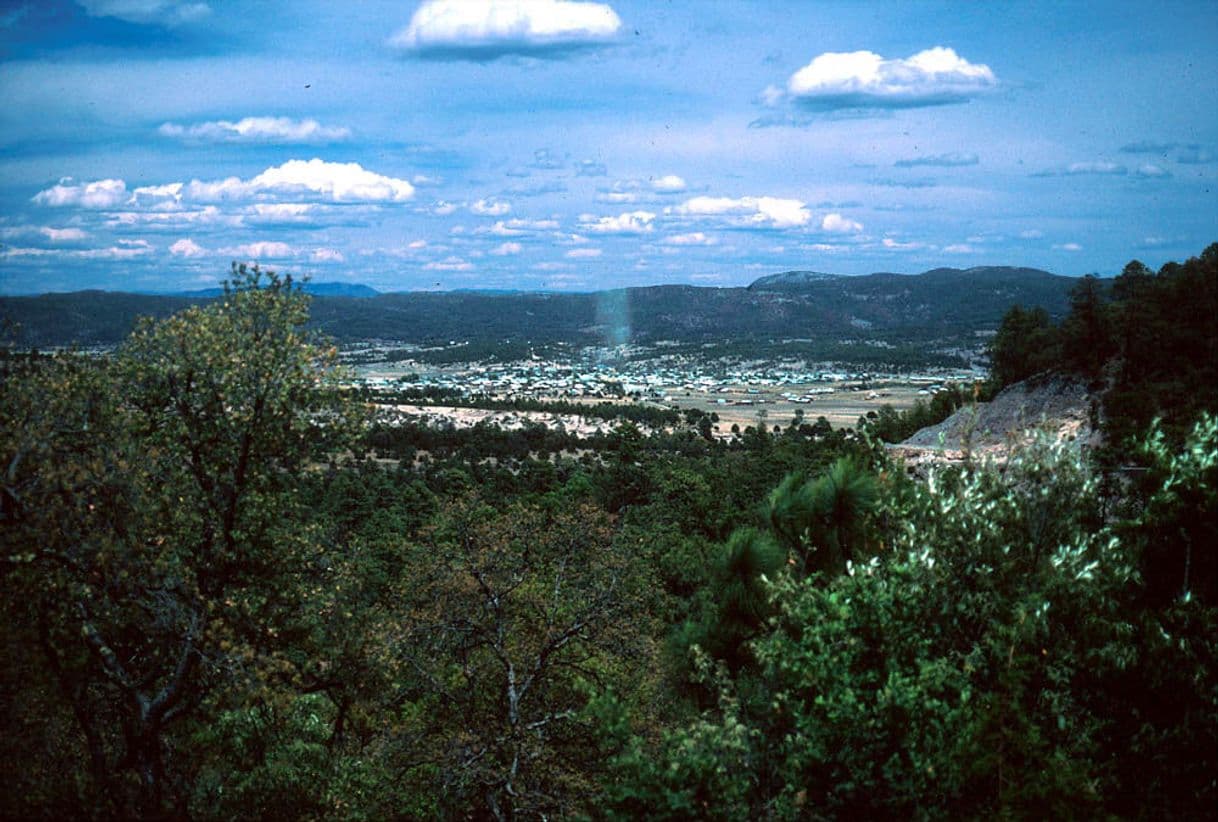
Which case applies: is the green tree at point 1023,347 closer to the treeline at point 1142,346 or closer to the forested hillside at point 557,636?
the treeline at point 1142,346

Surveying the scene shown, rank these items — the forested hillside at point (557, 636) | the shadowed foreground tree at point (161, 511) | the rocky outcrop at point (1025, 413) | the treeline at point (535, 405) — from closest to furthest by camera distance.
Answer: the forested hillside at point (557, 636) → the shadowed foreground tree at point (161, 511) → the rocky outcrop at point (1025, 413) → the treeline at point (535, 405)

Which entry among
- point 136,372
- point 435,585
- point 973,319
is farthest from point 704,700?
point 973,319

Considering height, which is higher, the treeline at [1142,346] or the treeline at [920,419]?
the treeline at [1142,346]

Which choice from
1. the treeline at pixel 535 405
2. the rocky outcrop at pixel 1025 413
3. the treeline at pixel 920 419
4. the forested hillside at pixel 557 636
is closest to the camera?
the forested hillside at pixel 557 636

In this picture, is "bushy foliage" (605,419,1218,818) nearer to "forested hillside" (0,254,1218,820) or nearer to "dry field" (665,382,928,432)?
"forested hillside" (0,254,1218,820)

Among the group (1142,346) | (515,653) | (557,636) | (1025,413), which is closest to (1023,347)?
→ (1025,413)

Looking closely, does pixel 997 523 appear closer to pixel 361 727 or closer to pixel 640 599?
pixel 640 599

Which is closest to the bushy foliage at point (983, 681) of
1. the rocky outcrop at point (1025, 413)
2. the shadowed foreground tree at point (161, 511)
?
the shadowed foreground tree at point (161, 511)
